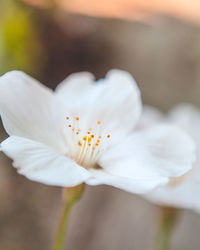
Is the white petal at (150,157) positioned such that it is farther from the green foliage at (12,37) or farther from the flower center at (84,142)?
the green foliage at (12,37)

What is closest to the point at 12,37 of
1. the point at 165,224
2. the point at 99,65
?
the point at 165,224

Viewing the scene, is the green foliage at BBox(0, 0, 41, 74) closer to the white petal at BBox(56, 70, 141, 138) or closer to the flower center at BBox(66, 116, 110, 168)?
the white petal at BBox(56, 70, 141, 138)

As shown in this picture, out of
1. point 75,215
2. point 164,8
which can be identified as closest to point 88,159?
point 75,215

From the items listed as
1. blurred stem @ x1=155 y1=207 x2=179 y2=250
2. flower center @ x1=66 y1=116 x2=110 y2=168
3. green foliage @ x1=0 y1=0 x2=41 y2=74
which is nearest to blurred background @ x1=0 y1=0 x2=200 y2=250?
green foliage @ x1=0 y1=0 x2=41 y2=74

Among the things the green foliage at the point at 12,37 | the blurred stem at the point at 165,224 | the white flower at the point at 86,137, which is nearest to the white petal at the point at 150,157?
the white flower at the point at 86,137

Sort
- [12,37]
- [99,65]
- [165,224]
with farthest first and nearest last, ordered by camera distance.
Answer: [99,65]
[12,37]
[165,224]

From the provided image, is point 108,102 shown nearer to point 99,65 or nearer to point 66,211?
point 66,211

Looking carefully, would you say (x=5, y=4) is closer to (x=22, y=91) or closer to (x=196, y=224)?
(x=22, y=91)
